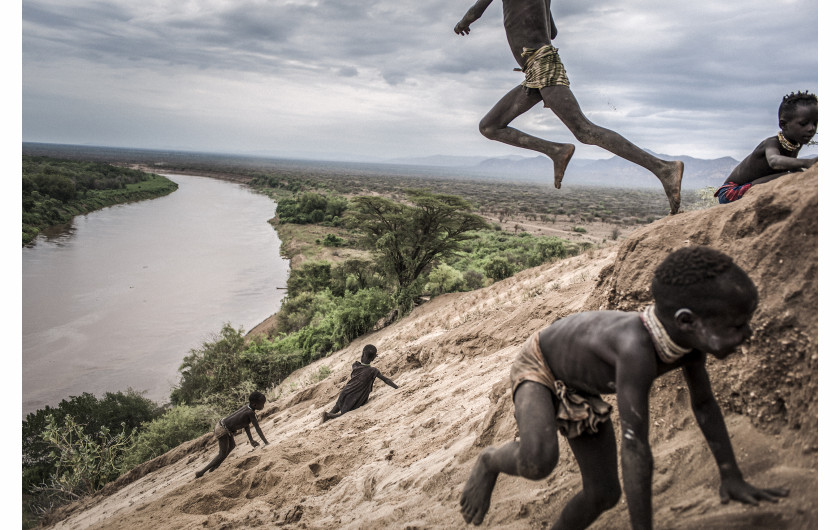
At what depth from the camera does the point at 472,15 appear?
11.7 ft

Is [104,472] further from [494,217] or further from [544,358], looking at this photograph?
[494,217]

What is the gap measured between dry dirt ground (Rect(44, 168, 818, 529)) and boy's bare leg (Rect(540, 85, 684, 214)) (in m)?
0.24

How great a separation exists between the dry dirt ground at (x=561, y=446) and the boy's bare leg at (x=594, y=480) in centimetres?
24

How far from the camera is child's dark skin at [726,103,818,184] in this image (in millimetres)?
2684

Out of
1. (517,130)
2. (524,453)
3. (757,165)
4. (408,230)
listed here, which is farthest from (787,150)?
(408,230)

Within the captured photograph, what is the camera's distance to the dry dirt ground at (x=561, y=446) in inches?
77.4

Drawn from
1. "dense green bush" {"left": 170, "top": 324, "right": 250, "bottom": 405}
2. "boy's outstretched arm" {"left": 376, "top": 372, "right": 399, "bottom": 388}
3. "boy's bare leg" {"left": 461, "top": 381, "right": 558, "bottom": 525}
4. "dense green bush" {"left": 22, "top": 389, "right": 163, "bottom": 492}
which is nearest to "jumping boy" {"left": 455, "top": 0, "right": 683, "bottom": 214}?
"boy's bare leg" {"left": 461, "top": 381, "right": 558, "bottom": 525}

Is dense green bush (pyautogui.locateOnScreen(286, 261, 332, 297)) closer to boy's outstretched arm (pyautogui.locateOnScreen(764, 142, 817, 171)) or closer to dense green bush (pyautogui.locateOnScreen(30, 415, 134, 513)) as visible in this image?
dense green bush (pyautogui.locateOnScreen(30, 415, 134, 513))

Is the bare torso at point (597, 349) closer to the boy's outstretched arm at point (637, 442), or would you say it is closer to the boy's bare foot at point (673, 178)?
the boy's outstretched arm at point (637, 442)

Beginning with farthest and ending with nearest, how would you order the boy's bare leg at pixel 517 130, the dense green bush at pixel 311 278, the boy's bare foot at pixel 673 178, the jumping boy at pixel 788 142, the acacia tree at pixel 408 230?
1. the dense green bush at pixel 311 278
2. the acacia tree at pixel 408 230
3. the boy's bare leg at pixel 517 130
4. the boy's bare foot at pixel 673 178
5. the jumping boy at pixel 788 142

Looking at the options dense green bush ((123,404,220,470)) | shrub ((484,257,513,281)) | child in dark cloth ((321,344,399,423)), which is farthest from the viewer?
shrub ((484,257,513,281))

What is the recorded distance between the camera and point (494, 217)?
55.4 metres

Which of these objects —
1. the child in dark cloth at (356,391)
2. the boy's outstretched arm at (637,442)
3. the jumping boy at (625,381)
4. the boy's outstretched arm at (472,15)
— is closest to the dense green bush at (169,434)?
the child in dark cloth at (356,391)
